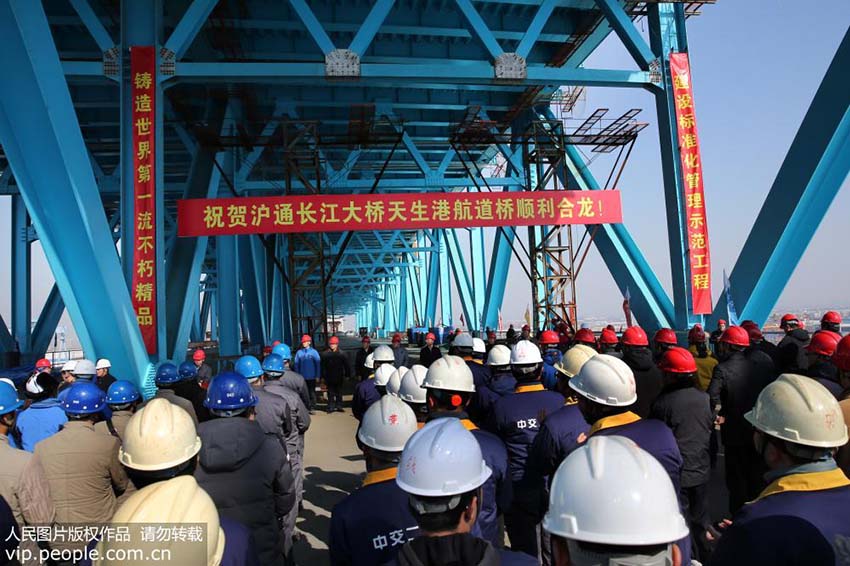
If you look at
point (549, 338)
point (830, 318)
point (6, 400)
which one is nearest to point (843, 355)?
point (830, 318)

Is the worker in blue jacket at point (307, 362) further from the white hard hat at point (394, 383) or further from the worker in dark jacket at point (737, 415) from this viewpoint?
the worker in dark jacket at point (737, 415)

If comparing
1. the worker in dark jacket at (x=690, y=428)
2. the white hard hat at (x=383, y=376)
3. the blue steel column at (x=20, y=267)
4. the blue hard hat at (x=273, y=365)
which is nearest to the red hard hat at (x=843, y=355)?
the worker in dark jacket at (x=690, y=428)

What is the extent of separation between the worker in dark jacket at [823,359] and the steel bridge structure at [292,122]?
162 inches

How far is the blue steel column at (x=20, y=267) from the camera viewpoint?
17.9 m

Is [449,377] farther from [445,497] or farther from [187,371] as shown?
[187,371]

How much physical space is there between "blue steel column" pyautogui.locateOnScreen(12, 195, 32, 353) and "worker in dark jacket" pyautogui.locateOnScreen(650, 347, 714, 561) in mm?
21049

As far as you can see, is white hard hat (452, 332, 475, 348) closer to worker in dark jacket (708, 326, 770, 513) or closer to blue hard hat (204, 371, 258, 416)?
worker in dark jacket (708, 326, 770, 513)

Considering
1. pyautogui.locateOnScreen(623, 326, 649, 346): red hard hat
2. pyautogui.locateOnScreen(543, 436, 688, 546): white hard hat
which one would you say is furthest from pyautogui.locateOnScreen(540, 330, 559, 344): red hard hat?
pyautogui.locateOnScreen(543, 436, 688, 546): white hard hat

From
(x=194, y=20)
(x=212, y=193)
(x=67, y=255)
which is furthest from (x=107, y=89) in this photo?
(x=67, y=255)

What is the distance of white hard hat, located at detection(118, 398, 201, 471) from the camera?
7.20 feet

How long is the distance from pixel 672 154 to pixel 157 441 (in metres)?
10.4

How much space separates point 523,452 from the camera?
368 cm

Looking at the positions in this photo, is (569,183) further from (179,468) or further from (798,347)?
(179,468)

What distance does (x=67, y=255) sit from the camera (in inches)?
252
